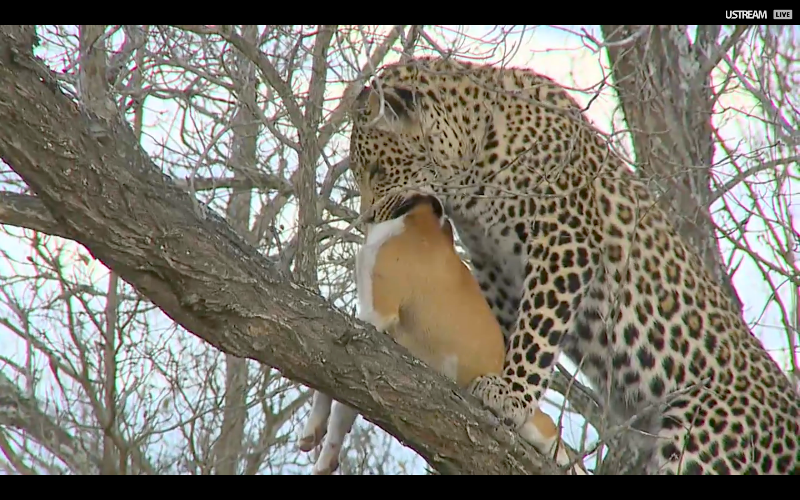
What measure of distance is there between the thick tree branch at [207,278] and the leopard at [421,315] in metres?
0.73

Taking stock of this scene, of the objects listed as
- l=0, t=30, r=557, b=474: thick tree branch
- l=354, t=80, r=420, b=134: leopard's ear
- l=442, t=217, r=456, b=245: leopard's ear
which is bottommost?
l=0, t=30, r=557, b=474: thick tree branch

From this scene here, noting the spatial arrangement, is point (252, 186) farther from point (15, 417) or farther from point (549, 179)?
point (549, 179)

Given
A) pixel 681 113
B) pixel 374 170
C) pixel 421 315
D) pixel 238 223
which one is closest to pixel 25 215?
pixel 374 170

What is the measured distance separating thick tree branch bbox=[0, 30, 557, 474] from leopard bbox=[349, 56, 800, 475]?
40.0 inches

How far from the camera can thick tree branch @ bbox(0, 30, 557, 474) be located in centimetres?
359

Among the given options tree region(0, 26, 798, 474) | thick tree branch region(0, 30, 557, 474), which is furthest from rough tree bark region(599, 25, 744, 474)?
thick tree branch region(0, 30, 557, 474)

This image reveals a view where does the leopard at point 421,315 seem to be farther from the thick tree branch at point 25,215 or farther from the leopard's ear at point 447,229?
the thick tree branch at point 25,215

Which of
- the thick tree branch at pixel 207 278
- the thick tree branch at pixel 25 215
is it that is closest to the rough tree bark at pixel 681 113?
the thick tree branch at pixel 207 278

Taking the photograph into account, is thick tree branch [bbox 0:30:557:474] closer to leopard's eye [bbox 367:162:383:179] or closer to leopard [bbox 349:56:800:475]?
leopard [bbox 349:56:800:475]

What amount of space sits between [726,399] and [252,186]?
397cm

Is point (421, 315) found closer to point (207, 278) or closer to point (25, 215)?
point (207, 278)

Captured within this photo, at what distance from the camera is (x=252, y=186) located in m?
7.81

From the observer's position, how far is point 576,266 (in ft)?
18.2
